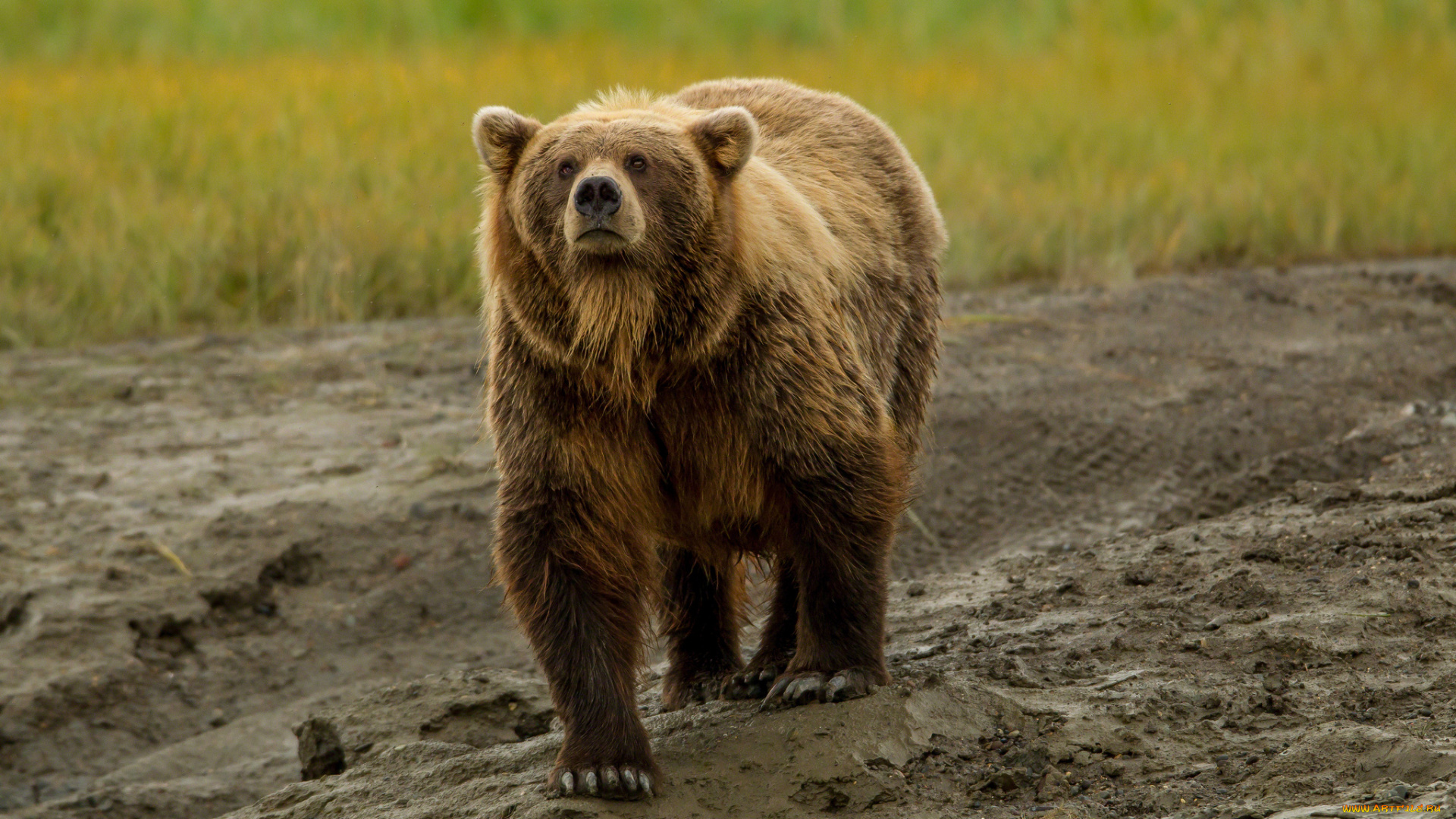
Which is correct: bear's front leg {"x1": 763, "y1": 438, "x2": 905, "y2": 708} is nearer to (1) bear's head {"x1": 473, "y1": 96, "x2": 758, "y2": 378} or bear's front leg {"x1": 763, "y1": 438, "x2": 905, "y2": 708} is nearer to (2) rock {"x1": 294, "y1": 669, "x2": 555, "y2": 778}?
(1) bear's head {"x1": 473, "y1": 96, "x2": 758, "y2": 378}

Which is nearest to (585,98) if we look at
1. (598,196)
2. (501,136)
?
(501,136)

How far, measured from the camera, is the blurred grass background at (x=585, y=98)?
8.86 meters

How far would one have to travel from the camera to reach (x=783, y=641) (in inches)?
185

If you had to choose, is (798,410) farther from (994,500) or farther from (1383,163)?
(1383,163)

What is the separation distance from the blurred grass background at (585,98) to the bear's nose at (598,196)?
17.7 ft

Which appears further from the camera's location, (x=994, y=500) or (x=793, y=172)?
(x=994, y=500)

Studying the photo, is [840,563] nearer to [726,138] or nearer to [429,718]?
[726,138]

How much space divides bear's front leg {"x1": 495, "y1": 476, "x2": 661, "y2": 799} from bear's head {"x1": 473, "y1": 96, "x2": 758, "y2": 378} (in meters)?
0.43

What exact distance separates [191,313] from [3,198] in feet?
4.41

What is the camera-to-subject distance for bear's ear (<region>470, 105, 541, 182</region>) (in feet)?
13.1

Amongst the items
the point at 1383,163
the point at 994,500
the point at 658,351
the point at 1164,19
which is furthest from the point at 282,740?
the point at 1164,19

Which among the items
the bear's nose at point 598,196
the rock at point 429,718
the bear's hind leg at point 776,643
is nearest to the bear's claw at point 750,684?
the bear's hind leg at point 776,643

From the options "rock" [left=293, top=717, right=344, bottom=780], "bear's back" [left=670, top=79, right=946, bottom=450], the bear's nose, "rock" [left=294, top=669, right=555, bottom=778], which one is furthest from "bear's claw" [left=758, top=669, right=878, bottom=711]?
"rock" [left=293, top=717, right=344, bottom=780]

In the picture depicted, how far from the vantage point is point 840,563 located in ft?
13.4
